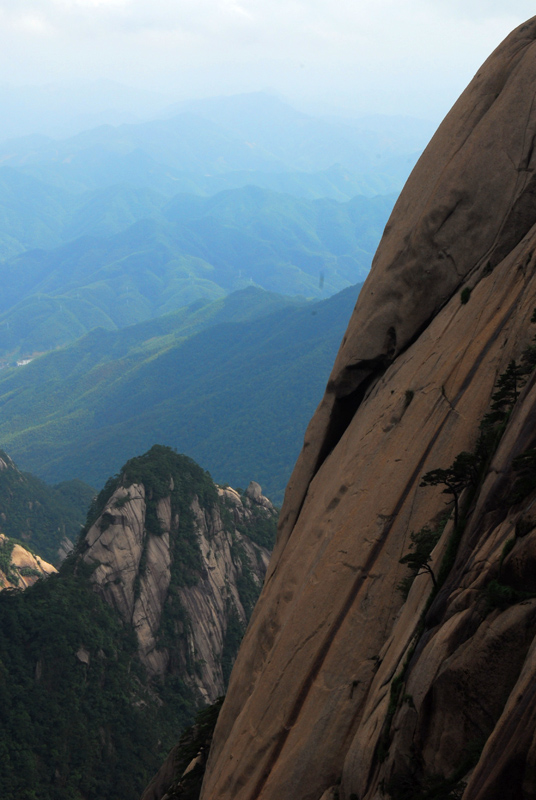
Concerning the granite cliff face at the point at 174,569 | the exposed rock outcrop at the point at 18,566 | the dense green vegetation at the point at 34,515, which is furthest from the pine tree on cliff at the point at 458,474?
the dense green vegetation at the point at 34,515

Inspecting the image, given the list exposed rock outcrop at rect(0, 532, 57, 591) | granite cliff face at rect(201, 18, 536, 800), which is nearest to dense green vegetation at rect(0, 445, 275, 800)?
exposed rock outcrop at rect(0, 532, 57, 591)

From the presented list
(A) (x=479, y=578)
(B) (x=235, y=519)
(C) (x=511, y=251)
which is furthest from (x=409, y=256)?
(B) (x=235, y=519)

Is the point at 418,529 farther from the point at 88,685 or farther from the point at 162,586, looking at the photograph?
the point at 162,586

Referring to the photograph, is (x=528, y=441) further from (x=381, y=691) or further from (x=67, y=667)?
(x=67, y=667)

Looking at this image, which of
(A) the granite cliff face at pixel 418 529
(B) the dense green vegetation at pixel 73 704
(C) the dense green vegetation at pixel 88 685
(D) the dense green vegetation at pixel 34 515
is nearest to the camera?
(A) the granite cliff face at pixel 418 529

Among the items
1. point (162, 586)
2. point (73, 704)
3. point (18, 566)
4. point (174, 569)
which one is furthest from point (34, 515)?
point (73, 704)

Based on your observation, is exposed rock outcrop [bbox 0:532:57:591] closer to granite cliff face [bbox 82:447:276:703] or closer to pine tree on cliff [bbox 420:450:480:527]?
granite cliff face [bbox 82:447:276:703]

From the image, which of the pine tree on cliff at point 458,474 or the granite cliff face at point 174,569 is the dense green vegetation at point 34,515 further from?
the pine tree on cliff at point 458,474
